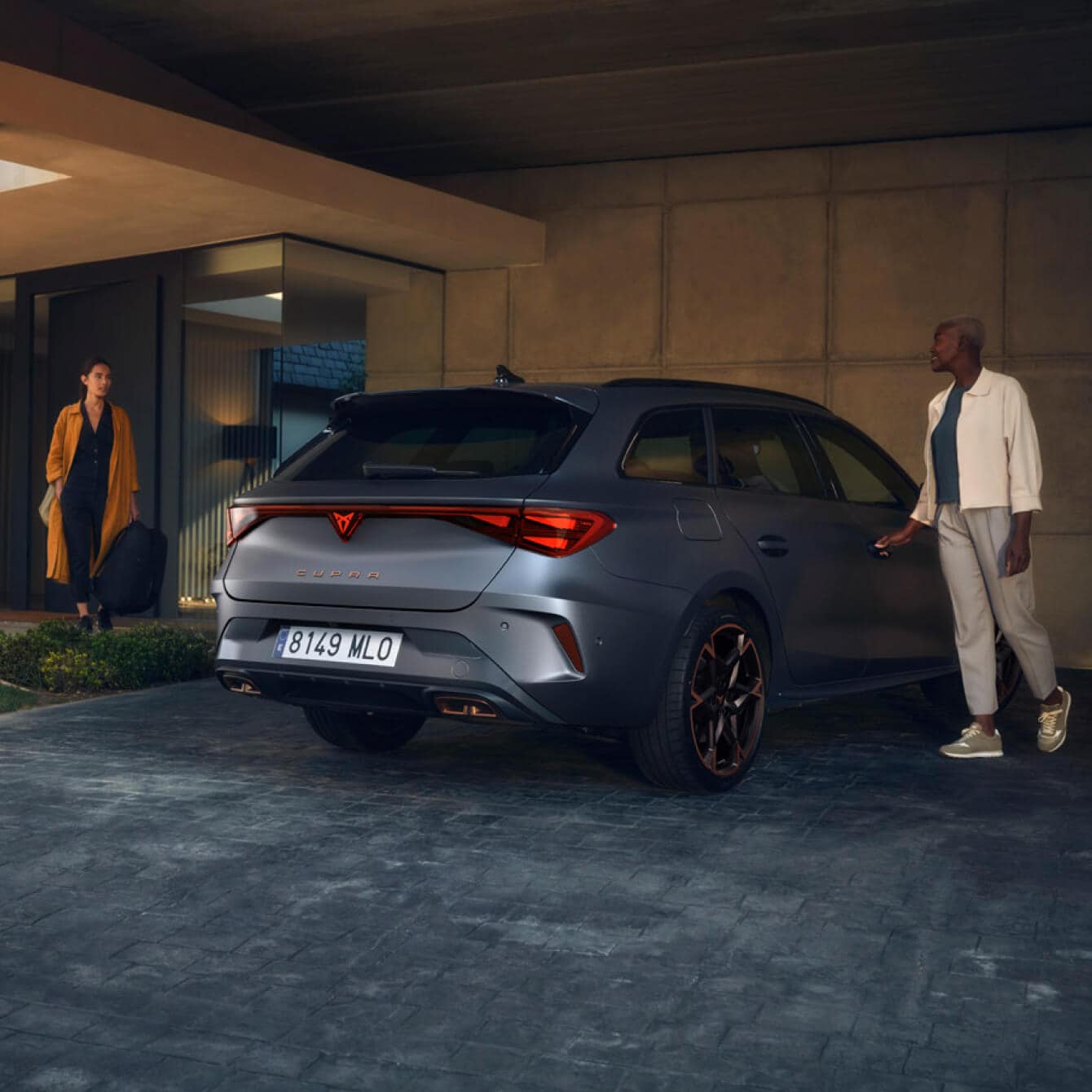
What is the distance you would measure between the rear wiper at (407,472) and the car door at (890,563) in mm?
2109

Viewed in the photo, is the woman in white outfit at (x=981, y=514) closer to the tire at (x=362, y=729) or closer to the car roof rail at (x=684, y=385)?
the car roof rail at (x=684, y=385)

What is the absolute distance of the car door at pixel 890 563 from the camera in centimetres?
711

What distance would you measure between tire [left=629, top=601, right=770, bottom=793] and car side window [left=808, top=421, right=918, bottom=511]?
126cm

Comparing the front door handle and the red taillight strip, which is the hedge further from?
the front door handle

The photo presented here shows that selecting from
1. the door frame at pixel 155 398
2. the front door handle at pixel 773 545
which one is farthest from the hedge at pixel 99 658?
the front door handle at pixel 773 545

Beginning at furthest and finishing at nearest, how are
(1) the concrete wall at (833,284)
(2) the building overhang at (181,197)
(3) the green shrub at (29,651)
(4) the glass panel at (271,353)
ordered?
(4) the glass panel at (271,353), (1) the concrete wall at (833,284), (2) the building overhang at (181,197), (3) the green shrub at (29,651)

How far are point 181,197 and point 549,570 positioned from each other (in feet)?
23.6

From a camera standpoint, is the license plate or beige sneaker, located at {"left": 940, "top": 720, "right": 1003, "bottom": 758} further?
beige sneaker, located at {"left": 940, "top": 720, "right": 1003, "bottom": 758}

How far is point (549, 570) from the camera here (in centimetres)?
536

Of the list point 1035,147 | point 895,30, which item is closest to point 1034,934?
point 895,30

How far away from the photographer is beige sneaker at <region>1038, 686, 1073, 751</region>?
720cm

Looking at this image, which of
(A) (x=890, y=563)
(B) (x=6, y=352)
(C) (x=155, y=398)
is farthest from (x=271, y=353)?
(A) (x=890, y=563)

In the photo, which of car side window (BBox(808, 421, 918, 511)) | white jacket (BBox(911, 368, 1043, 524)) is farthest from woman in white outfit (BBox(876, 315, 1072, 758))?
car side window (BBox(808, 421, 918, 511))

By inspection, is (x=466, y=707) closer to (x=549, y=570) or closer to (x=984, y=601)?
(x=549, y=570)
